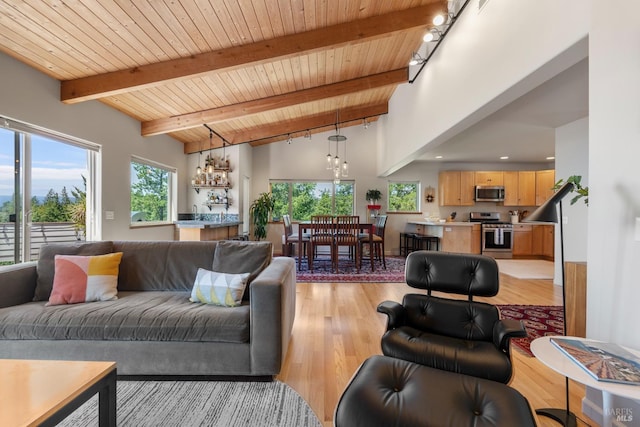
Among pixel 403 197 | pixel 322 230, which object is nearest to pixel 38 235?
pixel 322 230

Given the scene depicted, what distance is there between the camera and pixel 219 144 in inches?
235

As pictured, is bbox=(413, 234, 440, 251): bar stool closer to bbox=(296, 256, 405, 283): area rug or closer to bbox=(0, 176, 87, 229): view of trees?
bbox=(296, 256, 405, 283): area rug

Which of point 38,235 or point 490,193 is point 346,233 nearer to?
point 38,235

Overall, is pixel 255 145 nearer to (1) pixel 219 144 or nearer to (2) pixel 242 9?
(1) pixel 219 144

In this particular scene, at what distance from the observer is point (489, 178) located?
7.09 meters

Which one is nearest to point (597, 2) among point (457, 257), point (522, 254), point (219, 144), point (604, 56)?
point (604, 56)

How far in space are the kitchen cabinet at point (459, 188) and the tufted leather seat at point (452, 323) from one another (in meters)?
5.77

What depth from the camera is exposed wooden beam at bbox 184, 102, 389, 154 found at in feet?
19.6

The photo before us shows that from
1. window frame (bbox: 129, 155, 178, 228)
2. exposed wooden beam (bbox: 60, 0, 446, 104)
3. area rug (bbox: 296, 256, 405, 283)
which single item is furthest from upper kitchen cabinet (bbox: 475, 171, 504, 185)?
window frame (bbox: 129, 155, 178, 228)

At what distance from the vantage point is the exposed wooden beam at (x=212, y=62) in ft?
9.80

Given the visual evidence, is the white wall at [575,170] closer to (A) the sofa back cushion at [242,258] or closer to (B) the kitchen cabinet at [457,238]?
(B) the kitchen cabinet at [457,238]

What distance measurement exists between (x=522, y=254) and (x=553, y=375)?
5.73m

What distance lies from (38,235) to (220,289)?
7.30ft

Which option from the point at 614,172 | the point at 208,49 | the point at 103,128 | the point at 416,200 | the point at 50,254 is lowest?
the point at 50,254
